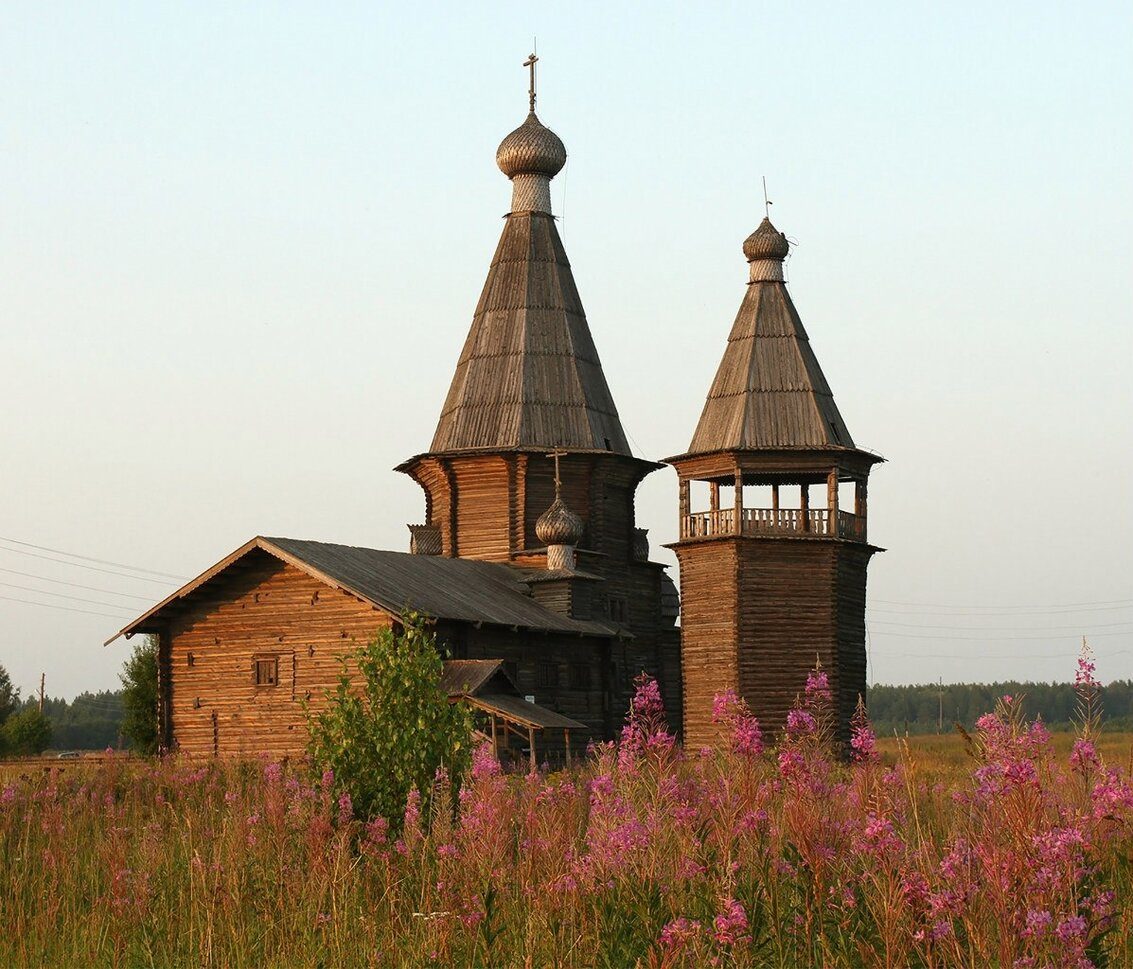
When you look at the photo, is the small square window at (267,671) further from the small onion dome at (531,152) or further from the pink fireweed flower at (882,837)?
the pink fireweed flower at (882,837)

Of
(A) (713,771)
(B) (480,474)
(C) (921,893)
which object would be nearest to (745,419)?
(B) (480,474)

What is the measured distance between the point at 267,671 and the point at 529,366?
40.6 feet

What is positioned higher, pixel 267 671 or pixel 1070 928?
pixel 1070 928

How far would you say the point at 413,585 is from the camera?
3064 cm

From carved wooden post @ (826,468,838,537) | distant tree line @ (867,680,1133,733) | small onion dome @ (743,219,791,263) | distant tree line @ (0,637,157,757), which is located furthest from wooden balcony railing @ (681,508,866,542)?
distant tree line @ (867,680,1133,733)

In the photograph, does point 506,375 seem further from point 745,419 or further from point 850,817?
point 850,817

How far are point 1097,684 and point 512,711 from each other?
69.3 feet

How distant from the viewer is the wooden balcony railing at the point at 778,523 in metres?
34.3

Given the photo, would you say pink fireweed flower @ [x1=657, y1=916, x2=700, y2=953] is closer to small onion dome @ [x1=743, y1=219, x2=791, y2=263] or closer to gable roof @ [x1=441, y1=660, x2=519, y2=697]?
gable roof @ [x1=441, y1=660, x2=519, y2=697]

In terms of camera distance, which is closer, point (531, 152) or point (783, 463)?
point (783, 463)

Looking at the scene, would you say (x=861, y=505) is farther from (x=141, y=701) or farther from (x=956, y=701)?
Answer: (x=956, y=701)

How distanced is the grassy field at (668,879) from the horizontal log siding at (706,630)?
76.2ft

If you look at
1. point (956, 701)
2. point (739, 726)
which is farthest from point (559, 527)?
point (956, 701)

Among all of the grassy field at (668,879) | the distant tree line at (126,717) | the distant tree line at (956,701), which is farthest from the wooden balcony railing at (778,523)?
the distant tree line at (956,701)
